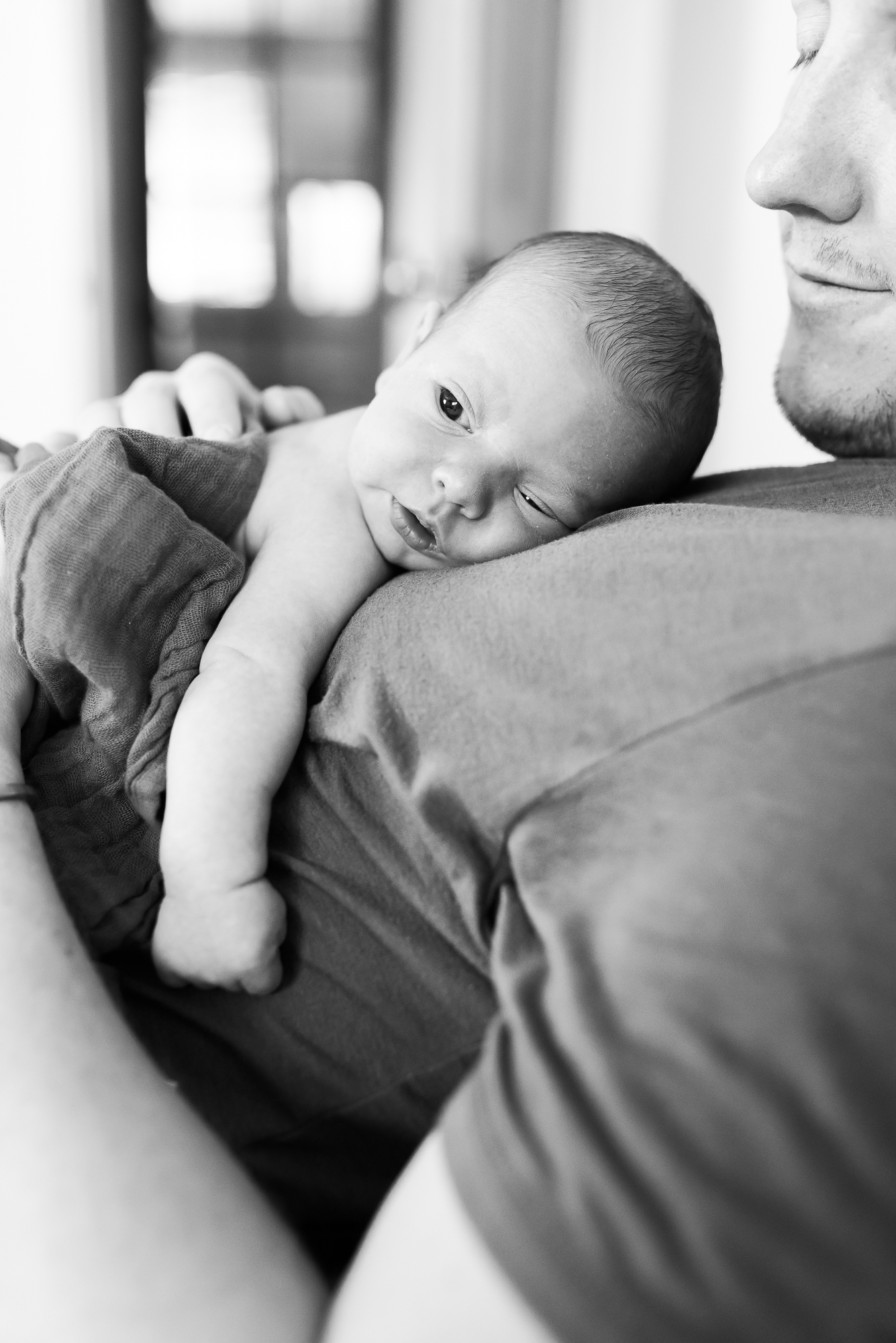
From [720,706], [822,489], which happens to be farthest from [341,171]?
[720,706]

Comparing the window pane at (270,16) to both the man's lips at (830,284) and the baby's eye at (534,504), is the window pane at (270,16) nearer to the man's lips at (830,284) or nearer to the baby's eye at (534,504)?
the man's lips at (830,284)

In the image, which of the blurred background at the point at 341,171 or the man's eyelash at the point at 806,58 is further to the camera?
the blurred background at the point at 341,171

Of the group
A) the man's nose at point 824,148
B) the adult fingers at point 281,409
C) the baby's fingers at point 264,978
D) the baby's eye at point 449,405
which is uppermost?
the man's nose at point 824,148

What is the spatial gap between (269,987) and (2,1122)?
19 cm

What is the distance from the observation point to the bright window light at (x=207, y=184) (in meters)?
4.55

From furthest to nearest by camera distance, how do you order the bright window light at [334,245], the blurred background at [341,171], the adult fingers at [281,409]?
the bright window light at [334,245], the blurred background at [341,171], the adult fingers at [281,409]

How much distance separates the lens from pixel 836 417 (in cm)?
113

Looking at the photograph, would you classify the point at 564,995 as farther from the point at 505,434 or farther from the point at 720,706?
the point at 505,434

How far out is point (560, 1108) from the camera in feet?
1.57

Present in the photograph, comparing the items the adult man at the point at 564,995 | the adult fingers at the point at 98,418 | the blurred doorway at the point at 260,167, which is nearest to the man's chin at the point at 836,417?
the adult man at the point at 564,995

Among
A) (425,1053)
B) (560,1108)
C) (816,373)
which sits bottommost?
(425,1053)

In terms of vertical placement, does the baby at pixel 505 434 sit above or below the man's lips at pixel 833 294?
below

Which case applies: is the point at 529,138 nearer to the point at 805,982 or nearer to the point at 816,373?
the point at 816,373

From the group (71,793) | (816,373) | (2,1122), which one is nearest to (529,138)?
(816,373)
